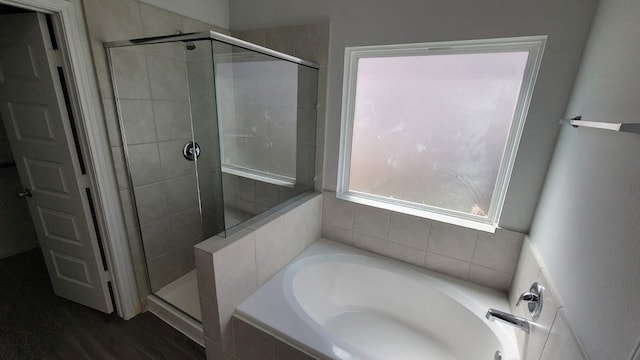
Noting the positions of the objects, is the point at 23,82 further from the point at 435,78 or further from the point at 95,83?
the point at 435,78

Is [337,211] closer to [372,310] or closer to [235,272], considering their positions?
[372,310]

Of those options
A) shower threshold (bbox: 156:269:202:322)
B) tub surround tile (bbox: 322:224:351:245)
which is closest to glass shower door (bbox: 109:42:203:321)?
shower threshold (bbox: 156:269:202:322)

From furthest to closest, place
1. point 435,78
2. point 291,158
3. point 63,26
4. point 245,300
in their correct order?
point 291,158
point 435,78
point 245,300
point 63,26

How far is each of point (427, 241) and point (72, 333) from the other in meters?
2.48

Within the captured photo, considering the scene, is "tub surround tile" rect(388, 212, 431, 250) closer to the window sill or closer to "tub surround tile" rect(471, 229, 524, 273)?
the window sill

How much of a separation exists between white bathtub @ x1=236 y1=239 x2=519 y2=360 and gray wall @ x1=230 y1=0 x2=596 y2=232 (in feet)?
1.91

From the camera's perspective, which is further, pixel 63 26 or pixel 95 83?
pixel 95 83

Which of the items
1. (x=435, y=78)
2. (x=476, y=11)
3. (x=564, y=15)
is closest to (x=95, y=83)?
(x=435, y=78)

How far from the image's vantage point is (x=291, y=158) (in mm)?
2066

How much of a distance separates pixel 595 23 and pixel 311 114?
1539mm

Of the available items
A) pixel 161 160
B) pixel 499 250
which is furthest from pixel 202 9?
pixel 499 250

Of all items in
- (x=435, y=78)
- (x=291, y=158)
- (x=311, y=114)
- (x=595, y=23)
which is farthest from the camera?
(x=291, y=158)

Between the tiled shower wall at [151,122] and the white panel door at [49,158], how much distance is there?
0.20 metres

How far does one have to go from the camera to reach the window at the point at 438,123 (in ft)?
4.66
